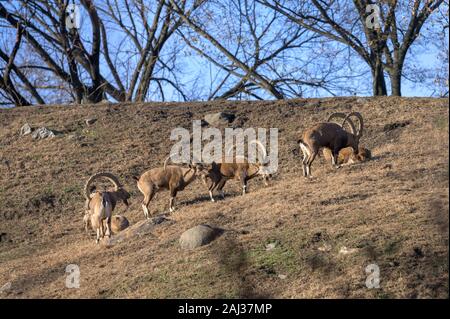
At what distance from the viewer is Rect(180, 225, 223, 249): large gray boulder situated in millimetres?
16141

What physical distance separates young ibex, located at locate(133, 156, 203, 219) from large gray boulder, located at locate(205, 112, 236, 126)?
28.9ft

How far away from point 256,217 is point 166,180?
3.59m

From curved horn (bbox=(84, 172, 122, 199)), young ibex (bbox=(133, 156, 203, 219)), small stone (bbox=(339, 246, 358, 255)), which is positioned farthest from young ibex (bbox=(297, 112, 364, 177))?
small stone (bbox=(339, 246, 358, 255))

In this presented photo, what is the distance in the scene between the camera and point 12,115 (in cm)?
3216

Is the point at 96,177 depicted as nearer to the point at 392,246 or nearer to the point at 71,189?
the point at 71,189

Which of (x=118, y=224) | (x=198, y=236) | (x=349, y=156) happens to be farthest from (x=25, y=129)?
(x=198, y=236)

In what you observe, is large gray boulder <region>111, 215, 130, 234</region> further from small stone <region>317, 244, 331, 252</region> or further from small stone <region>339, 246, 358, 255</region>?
small stone <region>339, 246, 358, 255</region>

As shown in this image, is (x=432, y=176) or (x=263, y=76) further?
(x=263, y=76)

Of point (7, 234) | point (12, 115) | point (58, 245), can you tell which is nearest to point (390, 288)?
point (58, 245)

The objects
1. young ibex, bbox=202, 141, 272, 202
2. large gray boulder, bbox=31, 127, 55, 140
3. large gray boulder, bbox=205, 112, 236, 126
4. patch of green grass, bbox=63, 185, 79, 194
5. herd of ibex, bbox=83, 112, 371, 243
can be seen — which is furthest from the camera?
large gray boulder, bbox=31, 127, 55, 140

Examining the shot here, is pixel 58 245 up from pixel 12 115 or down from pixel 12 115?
down

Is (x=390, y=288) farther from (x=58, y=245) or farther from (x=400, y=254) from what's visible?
(x=58, y=245)
